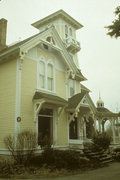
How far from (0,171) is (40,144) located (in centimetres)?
370

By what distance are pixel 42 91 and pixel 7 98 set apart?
2.77 m

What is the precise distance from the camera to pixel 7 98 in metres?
14.2

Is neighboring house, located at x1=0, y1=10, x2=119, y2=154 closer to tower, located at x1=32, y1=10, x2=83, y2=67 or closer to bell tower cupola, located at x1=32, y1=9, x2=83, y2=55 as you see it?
tower, located at x1=32, y1=10, x2=83, y2=67

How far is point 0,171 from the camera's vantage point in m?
10.7

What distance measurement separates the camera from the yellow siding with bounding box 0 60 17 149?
13.6 meters

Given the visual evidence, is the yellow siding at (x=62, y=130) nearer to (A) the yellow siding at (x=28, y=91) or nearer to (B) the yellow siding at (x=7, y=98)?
(A) the yellow siding at (x=28, y=91)

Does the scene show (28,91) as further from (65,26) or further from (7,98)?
(65,26)

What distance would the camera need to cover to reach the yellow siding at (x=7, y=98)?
13617mm

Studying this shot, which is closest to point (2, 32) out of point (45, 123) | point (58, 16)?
point (45, 123)

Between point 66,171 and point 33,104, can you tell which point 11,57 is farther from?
point 66,171

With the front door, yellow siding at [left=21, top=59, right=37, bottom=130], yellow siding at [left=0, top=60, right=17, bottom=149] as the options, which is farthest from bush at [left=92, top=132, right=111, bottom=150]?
yellow siding at [left=0, top=60, right=17, bottom=149]

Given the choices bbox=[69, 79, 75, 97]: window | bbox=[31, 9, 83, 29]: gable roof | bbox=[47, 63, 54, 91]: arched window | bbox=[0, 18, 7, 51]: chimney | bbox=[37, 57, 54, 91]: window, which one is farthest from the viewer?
bbox=[31, 9, 83, 29]: gable roof

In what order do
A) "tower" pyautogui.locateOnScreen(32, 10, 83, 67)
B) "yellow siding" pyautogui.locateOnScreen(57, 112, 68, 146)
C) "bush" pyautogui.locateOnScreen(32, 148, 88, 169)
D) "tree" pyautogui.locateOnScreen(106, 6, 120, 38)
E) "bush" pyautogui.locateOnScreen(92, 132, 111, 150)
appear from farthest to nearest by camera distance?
"tower" pyautogui.locateOnScreen(32, 10, 83, 67), "yellow siding" pyautogui.locateOnScreen(57, 112, 68, 146), "bush" pyautogui.locateOnScreen(92, 132, 111, 150), "bush" pyautogui.locateOnScreen(32, 148, 88, 169), "tree" pyautogui.locateOnScreen(106, 6, 120, 38)

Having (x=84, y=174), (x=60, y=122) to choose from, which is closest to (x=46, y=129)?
(x=60, y=122)
